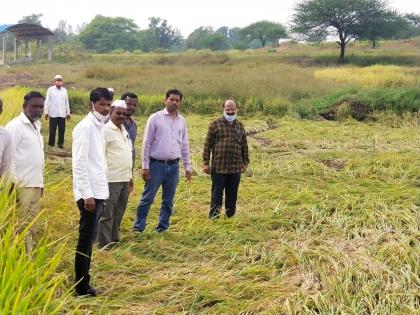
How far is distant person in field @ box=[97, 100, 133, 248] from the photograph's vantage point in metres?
4.20

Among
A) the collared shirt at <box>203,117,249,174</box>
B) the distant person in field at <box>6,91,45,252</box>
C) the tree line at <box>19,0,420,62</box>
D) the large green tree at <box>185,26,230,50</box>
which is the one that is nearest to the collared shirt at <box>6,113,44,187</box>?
the distant person in field at <box>6,91,45,252</box>

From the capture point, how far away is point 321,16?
36844 millimetres

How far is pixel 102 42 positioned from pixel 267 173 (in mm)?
59718

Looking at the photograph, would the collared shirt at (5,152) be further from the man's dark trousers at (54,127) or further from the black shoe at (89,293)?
the man's dark trousers at (54,127)

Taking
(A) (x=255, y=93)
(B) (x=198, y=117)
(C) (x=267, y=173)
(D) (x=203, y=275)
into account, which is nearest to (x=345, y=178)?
(C) (x=267, y=173)

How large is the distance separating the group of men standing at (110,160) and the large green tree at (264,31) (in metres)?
54.7

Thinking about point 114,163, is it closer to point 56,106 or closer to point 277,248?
point 277,248

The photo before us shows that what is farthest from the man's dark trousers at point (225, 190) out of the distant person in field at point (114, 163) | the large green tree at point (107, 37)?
the large green tree at point (107, 37)

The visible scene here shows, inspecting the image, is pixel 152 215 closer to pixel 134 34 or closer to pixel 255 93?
pixel 255 93

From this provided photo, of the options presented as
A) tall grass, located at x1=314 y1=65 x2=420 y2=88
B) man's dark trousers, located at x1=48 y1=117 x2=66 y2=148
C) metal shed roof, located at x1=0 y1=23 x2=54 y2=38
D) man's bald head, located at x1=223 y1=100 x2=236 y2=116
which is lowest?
man's dark trousers, located at x1=48 y1=117 x2=66 y2=148

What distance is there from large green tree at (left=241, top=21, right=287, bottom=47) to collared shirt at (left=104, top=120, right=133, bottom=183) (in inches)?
2191

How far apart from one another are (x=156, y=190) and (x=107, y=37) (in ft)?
205

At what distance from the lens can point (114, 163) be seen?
425 cm

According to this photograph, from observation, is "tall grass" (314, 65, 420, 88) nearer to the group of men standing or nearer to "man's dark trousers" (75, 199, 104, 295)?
the group of men standing
